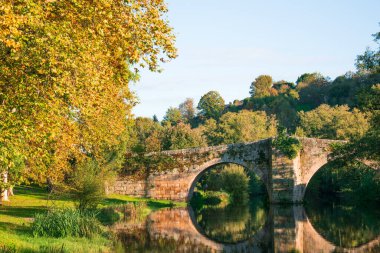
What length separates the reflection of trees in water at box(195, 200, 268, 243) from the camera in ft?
58.7

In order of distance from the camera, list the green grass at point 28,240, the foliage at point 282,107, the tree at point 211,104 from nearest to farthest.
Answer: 1. the green grass at point 28,240
2. the foliage at point 282,107
3. the tree at point 211,104

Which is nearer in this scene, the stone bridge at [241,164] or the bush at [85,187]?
the bush at [85,187]

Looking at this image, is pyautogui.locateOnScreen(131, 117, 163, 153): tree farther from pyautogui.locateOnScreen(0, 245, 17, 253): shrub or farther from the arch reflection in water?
pyautogui.locateOnScreen(0, 245, 17, 253): shrub

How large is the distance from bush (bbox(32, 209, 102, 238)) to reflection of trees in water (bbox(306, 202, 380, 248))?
28.2 ft

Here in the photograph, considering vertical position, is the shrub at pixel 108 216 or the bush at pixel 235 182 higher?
the bush at pixel 235 182

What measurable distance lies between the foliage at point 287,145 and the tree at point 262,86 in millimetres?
61796

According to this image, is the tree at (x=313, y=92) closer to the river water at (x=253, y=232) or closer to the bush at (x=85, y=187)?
the river water at (x=253, y=232)

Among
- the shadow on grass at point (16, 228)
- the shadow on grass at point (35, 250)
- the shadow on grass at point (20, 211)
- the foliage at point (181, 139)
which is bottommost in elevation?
the shadow on grass at point (35, 250)

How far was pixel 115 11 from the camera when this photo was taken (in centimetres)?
1091

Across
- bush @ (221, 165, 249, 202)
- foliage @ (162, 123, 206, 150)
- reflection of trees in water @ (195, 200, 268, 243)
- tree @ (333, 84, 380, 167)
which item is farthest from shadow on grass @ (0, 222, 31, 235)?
foliage @ (162, 123, 206, 150)

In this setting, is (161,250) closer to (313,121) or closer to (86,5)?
(86,5)

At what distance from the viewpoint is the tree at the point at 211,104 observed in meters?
88.8

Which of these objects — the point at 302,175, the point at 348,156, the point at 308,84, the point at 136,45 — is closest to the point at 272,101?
the point at 308,84

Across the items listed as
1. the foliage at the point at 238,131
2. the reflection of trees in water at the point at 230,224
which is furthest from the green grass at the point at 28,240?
the foliage at the point at 238,131
